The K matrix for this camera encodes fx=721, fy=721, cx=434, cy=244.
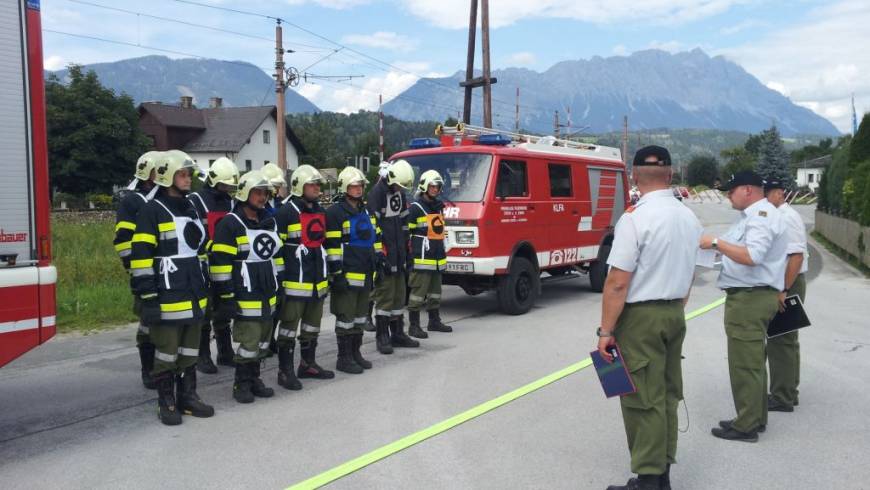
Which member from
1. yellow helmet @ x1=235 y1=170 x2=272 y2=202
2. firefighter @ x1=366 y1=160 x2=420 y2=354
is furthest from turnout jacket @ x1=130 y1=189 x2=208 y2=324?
firefighter @ x1=366 y1=160 x2=420 y2=354

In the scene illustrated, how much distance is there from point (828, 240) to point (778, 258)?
884 inches

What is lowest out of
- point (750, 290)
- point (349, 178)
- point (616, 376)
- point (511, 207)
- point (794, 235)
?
point (616, 376)

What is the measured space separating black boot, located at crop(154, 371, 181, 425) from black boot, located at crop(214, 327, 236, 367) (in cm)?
163

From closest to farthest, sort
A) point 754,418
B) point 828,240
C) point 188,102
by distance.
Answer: point 754,418 < point 828,240 < point 188,102

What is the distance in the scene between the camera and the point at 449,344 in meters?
8.34

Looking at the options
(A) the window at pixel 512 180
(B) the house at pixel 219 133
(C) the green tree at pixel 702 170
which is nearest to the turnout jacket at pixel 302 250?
(A) the window at pixel 512 180

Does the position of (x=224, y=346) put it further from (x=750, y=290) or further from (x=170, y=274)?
(x=750, y=290)

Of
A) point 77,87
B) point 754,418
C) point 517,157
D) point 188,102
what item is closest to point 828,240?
point 517,157

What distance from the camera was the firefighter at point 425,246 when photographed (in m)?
8.47

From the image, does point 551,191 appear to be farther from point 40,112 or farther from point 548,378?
point 40,112

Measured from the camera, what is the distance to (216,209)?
6.99 m

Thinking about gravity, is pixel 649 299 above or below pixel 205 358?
above

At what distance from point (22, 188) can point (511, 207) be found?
6.57 meters

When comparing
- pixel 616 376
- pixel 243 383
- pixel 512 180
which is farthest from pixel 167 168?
pixel 512 180
